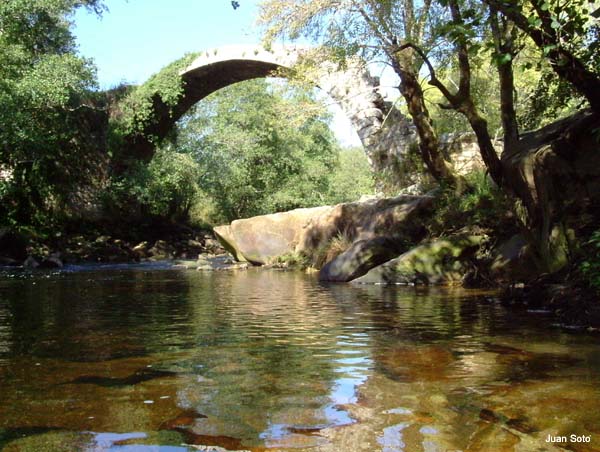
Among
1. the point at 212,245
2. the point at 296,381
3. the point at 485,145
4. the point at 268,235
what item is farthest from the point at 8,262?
the point at 296,381

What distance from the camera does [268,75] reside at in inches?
729

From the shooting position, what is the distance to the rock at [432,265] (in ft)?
33.9

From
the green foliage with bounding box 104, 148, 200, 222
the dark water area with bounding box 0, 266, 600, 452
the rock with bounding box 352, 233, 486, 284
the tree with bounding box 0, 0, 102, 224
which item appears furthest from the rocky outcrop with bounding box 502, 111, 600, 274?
the green foliage with bounding box 104, 148, 200, 222

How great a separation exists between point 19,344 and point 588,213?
20.2 ft

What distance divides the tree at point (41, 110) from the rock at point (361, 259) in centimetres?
1010

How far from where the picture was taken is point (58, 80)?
1741 centimetres

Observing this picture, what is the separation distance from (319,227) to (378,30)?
20.1 feet

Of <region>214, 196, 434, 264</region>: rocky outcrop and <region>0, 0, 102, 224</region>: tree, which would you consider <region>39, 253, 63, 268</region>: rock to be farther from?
<region>214, 196, 434, 264</region>: rocky outcrop

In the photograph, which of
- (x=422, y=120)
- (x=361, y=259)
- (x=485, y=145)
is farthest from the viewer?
(x=422, y=120)

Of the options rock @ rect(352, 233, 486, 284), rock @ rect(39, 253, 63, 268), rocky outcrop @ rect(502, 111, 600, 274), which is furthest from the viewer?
rock @ rect(39, 253, 63, 268)

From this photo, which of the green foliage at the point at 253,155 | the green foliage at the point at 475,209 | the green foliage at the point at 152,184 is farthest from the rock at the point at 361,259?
the green foliage at the point at 253,155

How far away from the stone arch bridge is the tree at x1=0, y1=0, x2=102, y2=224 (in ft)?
10.5

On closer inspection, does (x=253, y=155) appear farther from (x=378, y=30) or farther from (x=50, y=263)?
(x=378, y=30)

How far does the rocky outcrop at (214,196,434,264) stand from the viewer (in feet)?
44.6
